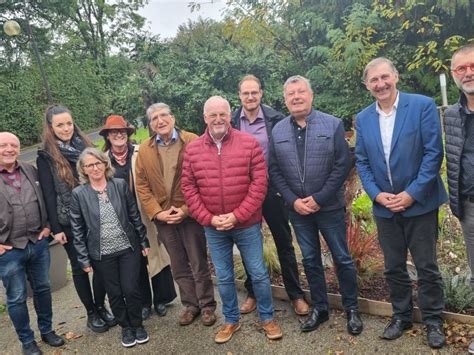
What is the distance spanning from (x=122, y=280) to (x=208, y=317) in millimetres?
861

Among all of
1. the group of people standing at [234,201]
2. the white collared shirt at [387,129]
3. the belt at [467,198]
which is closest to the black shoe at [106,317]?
the group of people standing at [234,201]

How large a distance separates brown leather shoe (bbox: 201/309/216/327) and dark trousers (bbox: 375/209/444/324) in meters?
1.58

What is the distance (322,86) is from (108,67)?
22.1 meters

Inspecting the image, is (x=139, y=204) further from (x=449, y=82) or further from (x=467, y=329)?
(x=449, y=82)

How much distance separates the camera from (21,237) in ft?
11.2

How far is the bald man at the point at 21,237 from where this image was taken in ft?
11.1

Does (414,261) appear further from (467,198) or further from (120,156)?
(120,156)

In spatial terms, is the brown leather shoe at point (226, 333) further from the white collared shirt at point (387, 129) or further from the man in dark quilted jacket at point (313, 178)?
the white collared shirt at point (387, 129)

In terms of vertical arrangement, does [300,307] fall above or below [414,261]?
below

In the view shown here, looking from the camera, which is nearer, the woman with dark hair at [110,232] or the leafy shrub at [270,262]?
the woman with dark hair at [110,232]

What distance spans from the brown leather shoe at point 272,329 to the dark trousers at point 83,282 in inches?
58.8

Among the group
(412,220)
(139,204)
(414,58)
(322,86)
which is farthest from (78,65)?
(412,220)

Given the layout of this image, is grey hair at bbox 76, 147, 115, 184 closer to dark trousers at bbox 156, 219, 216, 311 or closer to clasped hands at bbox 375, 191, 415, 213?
dark trousers at bbox 156, 219, 216, 311

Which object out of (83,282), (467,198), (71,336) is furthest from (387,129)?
(71,336)
